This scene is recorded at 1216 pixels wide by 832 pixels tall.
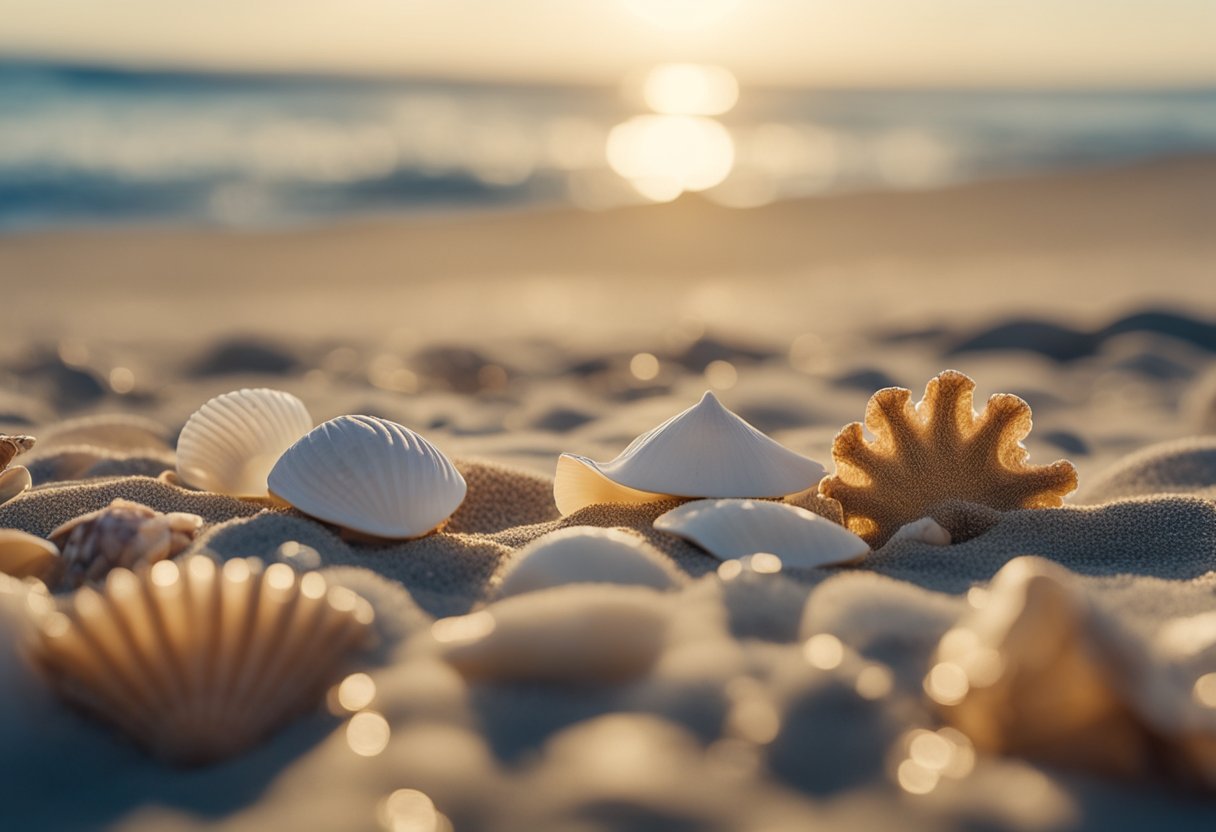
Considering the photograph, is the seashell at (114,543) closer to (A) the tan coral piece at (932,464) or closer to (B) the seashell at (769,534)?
(B) the seashell at (769,534)

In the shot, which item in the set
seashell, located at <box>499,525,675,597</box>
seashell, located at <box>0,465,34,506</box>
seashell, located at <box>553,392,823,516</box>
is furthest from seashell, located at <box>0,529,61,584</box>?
seashell, located at <box>553,392,823,516</box>

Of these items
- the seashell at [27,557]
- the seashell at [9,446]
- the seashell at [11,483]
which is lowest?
the seashell at [27,557]

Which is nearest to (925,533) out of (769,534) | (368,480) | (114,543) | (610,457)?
(769,534)

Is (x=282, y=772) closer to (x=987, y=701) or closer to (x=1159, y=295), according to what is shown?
(x=987, y=701)

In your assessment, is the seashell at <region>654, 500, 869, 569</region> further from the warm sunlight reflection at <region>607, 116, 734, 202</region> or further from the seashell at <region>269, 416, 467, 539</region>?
the warm sunlight reflection at <region>607, 116, 734, 202</region>

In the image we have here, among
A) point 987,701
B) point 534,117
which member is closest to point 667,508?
point 987,701

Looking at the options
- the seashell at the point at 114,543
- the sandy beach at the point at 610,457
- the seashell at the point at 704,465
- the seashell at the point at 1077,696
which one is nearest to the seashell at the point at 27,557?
the seashell at the point at 114,543

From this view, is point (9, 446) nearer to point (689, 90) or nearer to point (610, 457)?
point (610, 457)
